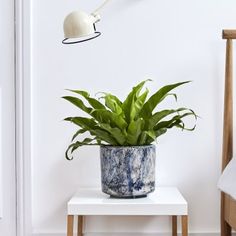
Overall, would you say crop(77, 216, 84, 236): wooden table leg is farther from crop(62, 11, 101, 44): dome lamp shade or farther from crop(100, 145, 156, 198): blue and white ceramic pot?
crop(62, 11, 101, 44): dome lamp shade

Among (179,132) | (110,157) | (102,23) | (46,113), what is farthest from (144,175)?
(102,23)

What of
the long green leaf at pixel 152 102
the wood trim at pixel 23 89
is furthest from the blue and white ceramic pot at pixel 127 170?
the wood trim at pixel 23 89

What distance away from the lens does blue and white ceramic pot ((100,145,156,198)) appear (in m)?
1.76

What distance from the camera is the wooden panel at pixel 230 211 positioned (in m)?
1.74

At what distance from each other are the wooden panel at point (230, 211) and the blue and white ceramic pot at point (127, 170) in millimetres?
281

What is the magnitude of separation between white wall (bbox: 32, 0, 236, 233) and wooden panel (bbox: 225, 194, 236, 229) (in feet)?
0.43

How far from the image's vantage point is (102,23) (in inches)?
79.1

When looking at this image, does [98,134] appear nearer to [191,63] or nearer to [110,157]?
[110,157]

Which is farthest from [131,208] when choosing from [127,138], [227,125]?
[227,125]

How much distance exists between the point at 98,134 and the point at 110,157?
86mm

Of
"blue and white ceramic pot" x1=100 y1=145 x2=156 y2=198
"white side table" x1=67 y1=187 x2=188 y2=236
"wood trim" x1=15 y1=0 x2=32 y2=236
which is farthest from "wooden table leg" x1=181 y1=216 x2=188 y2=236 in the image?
"wood trim" x1=15 y1=0 x2=32 y2=236

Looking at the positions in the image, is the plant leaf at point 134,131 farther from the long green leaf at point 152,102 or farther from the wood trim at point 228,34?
the wood trim at point 228,34

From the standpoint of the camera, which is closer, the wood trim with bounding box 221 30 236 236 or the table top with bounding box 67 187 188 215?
the table top with bounding box 67 187 188 215

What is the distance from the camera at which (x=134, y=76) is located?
6.60ft
